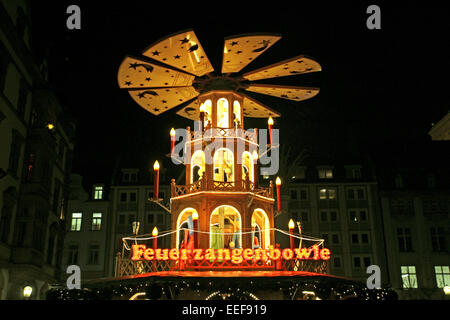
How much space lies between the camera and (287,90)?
2595 cm

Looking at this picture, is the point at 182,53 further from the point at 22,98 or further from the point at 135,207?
the point at 135,207

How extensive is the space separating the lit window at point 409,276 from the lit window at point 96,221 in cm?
3369

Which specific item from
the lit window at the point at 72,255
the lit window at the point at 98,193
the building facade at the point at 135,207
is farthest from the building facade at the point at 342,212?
the lit window at the point at 72,255

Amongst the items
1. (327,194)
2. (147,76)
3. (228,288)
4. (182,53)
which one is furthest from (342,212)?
(228,288)

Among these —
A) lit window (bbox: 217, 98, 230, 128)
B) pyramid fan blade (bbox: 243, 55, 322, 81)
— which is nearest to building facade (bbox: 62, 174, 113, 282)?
lit window (bbox: 217, 98, 230, 128)

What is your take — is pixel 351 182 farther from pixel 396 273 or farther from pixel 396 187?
pixel 396 273

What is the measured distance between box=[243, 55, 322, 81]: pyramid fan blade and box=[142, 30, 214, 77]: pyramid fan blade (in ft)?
8.37

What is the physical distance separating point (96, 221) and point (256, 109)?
108 feet

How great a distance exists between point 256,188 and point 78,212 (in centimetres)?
3672

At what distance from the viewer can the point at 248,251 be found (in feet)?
69.5

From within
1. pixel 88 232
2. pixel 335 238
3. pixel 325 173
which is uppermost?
pixel 325 173
